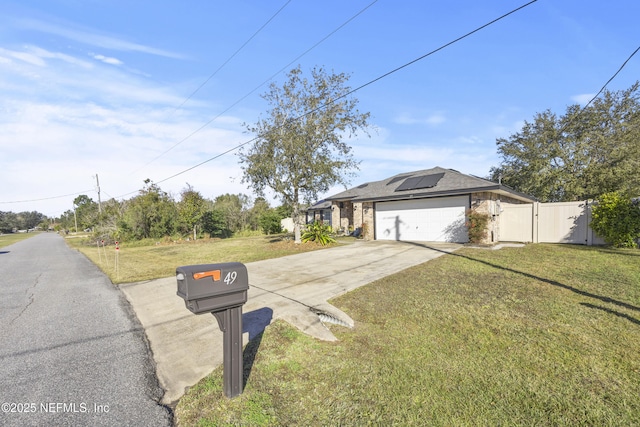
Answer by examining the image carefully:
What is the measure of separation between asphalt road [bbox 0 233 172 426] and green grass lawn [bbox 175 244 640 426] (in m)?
0.59

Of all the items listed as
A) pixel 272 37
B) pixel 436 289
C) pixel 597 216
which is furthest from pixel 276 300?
pixel 597 216

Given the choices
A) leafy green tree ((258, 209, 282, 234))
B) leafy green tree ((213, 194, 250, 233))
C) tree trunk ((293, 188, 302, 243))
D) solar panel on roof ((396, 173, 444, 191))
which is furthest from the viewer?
leafy green tree ((213, 194, 250, 233))

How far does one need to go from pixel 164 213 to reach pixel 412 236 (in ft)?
58.7

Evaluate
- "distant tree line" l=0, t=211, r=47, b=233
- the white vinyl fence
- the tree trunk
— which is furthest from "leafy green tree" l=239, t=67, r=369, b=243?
Answer: "distant tree line" l=0, t=211, r=47, b=233

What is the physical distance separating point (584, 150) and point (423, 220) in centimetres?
1388

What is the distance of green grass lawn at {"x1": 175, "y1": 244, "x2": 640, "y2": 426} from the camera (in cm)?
215

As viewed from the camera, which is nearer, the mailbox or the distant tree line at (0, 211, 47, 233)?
the mailbox

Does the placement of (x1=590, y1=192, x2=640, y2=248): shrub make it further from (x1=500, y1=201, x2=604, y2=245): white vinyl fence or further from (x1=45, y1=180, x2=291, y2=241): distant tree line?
(x1=45, y1=180, x2=291, y2=241): distant tree line

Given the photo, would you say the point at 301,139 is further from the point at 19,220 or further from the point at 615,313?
the point at 19,220

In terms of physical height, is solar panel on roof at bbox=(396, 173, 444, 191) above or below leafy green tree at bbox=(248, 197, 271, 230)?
above

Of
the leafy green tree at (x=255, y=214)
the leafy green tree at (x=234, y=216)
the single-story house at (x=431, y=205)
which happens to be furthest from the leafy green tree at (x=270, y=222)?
the single-story house at (x=431, y=205)

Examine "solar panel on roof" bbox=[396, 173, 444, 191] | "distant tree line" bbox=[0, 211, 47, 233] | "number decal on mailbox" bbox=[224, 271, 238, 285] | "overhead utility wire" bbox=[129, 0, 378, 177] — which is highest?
"overhead utility wire" bbox=[129, 0, 378, 177]

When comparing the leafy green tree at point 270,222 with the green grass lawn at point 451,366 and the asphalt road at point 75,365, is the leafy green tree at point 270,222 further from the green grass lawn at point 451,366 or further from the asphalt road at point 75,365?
the green grass lawn at point 451,366

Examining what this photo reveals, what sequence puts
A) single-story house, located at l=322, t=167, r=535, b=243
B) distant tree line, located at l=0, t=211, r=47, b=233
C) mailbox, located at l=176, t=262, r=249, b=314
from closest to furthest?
mailbox, located at l=176, t=262, r=249, b=314, single-story house, located at l=322, t=167, r=535, b=243, distant tree line, located at l=0, t=211, r=47, b=233
